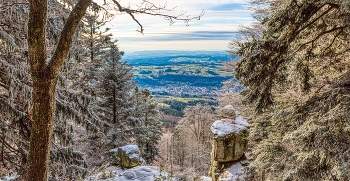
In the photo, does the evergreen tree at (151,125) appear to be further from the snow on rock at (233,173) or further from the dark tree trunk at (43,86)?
the dark tree trunk at (43,86)

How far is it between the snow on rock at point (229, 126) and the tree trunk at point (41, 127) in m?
7.10

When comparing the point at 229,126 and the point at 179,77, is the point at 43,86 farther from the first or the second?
the point at 179,77

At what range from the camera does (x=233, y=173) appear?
8469 mm

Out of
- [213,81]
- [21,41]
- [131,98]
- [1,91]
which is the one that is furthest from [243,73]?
[213,81]

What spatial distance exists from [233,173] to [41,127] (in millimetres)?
7585

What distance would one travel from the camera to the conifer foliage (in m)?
2.55

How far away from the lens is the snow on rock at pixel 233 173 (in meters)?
8.27

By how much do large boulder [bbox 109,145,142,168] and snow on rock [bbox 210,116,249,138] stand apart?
3154 mm

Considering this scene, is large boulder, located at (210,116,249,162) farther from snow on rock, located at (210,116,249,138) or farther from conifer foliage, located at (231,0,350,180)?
conifer foliage, located at (231,0,350,180)

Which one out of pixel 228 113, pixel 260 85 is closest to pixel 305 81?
pixel 260 85

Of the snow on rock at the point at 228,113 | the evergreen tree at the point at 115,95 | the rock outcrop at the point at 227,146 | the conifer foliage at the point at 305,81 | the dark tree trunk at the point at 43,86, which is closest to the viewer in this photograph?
the dark tree trunk at the point at 43,86

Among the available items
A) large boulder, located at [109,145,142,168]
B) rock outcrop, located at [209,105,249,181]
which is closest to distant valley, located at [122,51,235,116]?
rock outcrop, located at [209,105,249,181]

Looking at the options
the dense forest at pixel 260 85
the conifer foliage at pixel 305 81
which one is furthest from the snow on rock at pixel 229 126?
the conifer foliage at pixel 305 81

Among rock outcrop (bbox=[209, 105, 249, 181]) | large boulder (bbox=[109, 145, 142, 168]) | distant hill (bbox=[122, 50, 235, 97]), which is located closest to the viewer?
large boulder (bbox=[109, 145, 142, 168])
